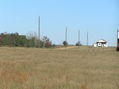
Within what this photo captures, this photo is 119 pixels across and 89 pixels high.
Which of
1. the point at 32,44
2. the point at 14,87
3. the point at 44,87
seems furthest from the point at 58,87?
the point at 32,44

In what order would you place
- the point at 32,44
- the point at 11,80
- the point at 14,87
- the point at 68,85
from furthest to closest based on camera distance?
the point at 32,44
the point at 11,80
the point at 68,85
the point at 14,87

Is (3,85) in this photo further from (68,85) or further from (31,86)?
(68,85)

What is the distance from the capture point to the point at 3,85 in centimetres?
1022

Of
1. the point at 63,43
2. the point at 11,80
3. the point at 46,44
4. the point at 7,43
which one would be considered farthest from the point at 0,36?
the point at 11,80

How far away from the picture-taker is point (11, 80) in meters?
11.5

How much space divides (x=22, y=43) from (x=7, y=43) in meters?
4.02

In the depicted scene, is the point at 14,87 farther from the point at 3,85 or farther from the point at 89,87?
the point at 89,87

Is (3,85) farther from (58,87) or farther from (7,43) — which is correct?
(7,43)

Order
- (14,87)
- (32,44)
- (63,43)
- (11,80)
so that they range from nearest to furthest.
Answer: (14,87) < (11,80) < (32,44) < (63,43)

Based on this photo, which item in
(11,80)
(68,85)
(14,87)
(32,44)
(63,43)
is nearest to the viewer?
(14,87)

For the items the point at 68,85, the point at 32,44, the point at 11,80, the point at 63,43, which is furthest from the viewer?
the point at 63,43

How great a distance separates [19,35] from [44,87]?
9227 centimetres

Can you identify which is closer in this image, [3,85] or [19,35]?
[3,85]

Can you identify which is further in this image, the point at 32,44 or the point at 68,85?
the point at 32,44
